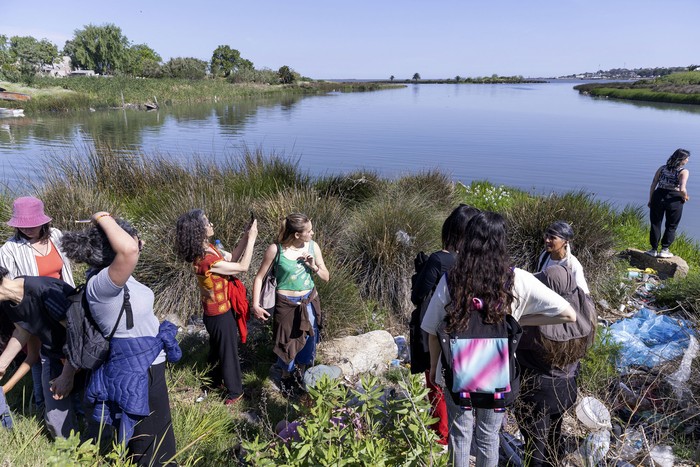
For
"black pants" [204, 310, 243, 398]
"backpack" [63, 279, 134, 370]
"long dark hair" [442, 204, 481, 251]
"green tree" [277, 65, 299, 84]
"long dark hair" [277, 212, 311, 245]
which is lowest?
"black pants" [204, 310, 243, 398]

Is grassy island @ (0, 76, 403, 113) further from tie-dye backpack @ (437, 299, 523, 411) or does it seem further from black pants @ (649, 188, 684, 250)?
tie-dye backpack @ (437, 299, 523, 411)

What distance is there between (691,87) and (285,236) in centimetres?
6842

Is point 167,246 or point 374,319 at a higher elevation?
point 167,246

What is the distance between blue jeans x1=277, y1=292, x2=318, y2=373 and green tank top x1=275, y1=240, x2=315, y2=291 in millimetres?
94

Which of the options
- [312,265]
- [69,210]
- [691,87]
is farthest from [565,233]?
[691,87]

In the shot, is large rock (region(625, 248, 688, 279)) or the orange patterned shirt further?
large rock (region(625, 248, 688, 279))

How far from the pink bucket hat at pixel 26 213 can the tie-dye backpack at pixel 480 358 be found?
3.03 meters

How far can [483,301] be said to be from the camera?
7.34ft

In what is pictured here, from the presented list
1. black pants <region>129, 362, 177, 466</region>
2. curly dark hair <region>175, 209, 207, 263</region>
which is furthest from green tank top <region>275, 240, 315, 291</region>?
black pants <region>129, 362, 177, 466</region>

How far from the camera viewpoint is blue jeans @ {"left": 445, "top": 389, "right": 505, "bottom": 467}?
2.43m

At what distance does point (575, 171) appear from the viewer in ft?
59.1

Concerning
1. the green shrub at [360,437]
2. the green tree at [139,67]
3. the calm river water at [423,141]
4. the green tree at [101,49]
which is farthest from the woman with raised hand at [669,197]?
the green tree at [101,49]

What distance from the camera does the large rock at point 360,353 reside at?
4352 millimetres

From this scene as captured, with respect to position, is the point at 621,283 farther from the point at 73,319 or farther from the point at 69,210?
the point at 69,210
